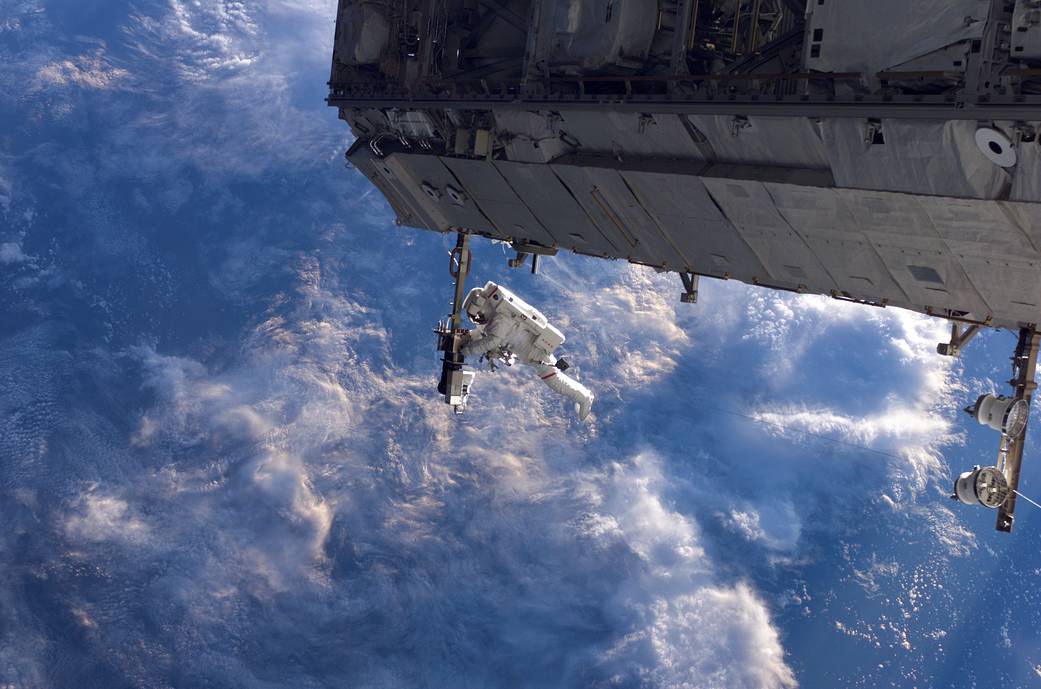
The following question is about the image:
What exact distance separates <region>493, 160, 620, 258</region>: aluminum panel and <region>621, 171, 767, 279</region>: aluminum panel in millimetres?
1745

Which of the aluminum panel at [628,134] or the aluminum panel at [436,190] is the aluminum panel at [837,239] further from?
the aluminum panel at [436,190]

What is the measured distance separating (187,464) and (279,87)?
22.7 m

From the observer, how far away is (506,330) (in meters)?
20.8

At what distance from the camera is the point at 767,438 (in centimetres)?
5366

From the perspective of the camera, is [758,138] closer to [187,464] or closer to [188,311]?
[187,464]

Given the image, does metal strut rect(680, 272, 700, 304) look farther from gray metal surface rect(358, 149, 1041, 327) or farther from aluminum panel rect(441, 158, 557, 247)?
aluminum panel rect(441, 158, 557, 247)

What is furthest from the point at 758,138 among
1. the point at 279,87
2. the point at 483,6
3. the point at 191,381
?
the point at 279,87

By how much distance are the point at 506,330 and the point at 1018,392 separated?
10.4m

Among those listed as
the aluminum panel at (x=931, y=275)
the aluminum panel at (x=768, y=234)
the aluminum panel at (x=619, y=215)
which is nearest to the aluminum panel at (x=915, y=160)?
the aluminum panel at (x=931, y=275)

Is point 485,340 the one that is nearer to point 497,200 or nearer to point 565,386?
point 565,386

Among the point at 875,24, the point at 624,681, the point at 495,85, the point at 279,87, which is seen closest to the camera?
the point at 875,24

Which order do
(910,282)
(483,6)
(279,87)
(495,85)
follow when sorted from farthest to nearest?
(279,87), (483,6), (495,85), (910,282)

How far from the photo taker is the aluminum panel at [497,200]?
16969mm

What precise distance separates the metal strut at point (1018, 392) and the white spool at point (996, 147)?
2.75 metres
